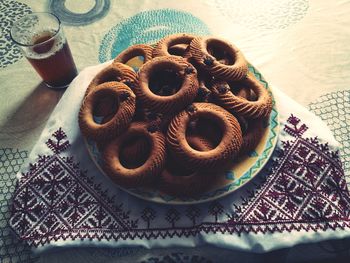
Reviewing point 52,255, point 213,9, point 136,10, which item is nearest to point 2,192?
point 52,255

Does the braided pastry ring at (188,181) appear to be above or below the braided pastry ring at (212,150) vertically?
below

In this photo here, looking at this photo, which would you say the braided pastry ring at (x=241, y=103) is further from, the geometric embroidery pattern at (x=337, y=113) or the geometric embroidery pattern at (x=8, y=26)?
the geometric embroidery pattern at (x=8, y=26)

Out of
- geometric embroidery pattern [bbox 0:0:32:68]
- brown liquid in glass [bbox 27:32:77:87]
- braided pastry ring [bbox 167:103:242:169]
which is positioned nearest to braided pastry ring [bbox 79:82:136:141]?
braided pastry ring [bbox 167:103:242:169]

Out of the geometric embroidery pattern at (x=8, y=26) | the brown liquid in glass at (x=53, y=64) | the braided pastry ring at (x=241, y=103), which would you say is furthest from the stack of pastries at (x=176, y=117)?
the geometric embroidery pattern at (x=8, y=26)

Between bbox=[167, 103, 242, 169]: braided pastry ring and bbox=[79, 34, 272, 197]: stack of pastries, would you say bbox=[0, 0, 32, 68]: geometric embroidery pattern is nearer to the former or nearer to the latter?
bbox=[79, 34, 272, 197]: stack of pastries

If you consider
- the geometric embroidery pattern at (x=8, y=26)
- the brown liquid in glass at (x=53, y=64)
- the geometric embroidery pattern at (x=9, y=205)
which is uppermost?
the brown liquid in glass at (x=53, y=64)

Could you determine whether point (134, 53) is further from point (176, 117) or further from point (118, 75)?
point (176, 117)
